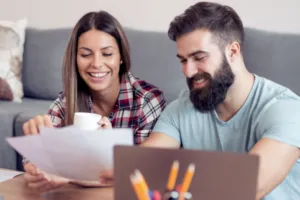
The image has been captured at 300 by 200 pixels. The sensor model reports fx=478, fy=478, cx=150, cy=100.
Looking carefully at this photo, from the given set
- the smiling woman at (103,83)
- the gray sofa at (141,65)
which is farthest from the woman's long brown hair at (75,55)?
the gray sofa at (141,65)

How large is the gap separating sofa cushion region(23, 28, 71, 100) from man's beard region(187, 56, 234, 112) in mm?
1541

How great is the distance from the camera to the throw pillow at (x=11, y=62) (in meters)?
2.61

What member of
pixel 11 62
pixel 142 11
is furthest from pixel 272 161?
pixel 11 62

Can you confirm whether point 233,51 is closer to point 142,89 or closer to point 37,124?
point 142,89

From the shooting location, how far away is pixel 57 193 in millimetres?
1013

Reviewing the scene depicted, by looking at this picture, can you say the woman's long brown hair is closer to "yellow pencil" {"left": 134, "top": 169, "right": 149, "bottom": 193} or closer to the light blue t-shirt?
the light blue t-shirt

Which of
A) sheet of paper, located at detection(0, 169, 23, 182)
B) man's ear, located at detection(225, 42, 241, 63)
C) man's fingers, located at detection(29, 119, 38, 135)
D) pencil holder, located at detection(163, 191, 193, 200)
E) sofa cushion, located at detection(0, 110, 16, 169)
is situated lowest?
sofa cushion, located at detection(0, 110, 16, 169)

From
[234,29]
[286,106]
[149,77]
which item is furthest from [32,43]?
[286,106]

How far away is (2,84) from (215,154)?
2.16 m

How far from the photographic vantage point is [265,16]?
2406 millimetres

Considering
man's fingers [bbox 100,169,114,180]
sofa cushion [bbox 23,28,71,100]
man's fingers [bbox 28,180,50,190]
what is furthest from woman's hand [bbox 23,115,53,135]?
sofa cushion [bbox 23,28,71,100]

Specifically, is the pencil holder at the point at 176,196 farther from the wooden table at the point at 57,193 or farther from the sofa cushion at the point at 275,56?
the sofa cushion at the point at 275,56

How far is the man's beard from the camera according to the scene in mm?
1198

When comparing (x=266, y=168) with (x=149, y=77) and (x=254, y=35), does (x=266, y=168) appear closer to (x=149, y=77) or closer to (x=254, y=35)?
(x=254, y=35)
